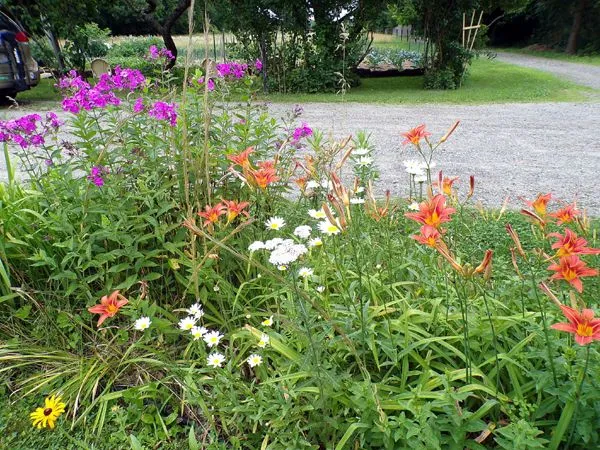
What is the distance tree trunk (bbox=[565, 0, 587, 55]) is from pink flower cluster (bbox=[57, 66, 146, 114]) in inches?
1073

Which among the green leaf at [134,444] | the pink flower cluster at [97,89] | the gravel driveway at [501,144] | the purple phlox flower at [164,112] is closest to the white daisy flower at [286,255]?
the green leaf at [134,444]

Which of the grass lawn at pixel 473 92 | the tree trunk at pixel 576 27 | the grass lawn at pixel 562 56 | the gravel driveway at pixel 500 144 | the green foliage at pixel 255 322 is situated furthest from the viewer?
the tree trunk at pixel 576 27

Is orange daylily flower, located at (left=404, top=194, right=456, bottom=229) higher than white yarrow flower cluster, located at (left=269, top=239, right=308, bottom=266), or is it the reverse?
orange daylily flower, located at (left=404, top=194, right=456, bottom=229)

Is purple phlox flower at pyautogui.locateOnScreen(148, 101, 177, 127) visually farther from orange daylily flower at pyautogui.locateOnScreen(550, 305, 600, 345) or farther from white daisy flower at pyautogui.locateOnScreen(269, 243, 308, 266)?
orange daylily flower at pyautogui.locateOnScreen(550, 305, 600, 345)

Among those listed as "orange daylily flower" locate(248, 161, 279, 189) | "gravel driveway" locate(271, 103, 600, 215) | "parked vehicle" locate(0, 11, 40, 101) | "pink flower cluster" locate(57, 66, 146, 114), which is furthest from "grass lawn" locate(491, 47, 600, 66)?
"orange daylily flower" locate(248, 161, 279, 189)

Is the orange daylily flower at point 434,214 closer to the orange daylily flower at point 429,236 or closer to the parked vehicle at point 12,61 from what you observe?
the orange daylily flower at point 429,236

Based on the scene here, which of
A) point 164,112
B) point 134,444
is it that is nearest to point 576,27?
point 164,112

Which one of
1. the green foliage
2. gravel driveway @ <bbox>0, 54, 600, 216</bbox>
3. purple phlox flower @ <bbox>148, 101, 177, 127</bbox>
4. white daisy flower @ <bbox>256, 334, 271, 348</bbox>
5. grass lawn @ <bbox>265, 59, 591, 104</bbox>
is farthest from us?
grass lawn @ <bbox>265, 59, 591, 104</bbox>

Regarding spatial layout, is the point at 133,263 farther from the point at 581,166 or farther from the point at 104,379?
the point at 581,166

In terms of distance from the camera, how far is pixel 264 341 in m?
1.63

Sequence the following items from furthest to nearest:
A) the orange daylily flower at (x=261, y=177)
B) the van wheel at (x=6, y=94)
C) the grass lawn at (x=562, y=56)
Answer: the grass lawn at (x=562, y=56)
the van wheel at (x=6, y=94)
the orange daylily flower at (x=261, y=177)

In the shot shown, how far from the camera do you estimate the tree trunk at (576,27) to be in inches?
969

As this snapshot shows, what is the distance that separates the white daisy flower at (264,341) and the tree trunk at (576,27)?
27964 millimetres

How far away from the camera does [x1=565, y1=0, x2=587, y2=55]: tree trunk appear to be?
80.8 feet
